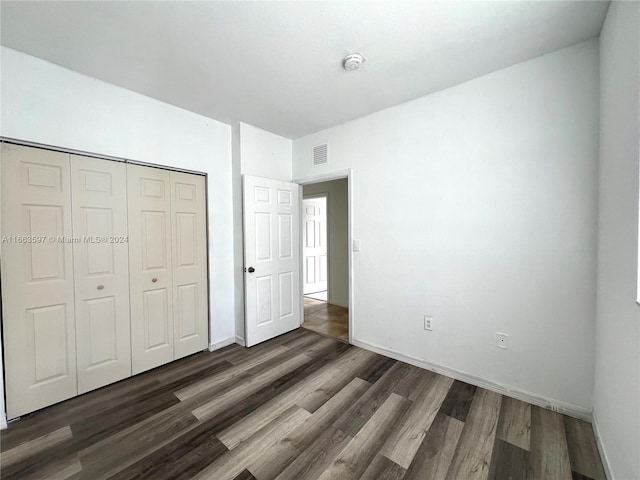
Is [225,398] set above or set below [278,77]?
below

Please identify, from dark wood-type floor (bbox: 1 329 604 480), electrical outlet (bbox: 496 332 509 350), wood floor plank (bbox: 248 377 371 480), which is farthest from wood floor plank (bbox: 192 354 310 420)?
electrical outlet (bbox: 496 332 509 350)

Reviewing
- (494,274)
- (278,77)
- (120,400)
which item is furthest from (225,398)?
(278,77)

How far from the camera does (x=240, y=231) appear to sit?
9.78 feet

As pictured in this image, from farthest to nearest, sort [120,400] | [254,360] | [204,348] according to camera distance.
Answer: [204,348] < [254,360] < [120,400]

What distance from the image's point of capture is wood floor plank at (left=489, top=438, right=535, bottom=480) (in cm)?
136

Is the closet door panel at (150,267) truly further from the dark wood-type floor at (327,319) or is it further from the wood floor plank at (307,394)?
the dark wood-type floor at (327,319)

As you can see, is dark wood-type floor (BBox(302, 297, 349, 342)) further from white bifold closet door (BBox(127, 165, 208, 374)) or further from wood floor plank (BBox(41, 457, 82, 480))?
wood floor plank (BBox(41, 457, 82, 480))

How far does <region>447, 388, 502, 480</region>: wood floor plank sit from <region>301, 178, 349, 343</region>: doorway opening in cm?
166

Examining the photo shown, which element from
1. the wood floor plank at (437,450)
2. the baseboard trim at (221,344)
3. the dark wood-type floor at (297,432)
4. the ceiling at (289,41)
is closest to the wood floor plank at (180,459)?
the dark wood-type floor at (297,432)

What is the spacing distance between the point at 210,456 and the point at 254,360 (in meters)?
1.14

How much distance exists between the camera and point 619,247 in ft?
4.11

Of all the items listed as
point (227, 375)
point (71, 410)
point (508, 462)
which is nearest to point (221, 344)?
point (227, 375)

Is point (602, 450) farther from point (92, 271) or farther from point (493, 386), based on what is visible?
point (92, 271)

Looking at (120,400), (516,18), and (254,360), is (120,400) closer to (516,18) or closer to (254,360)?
(254,360)
